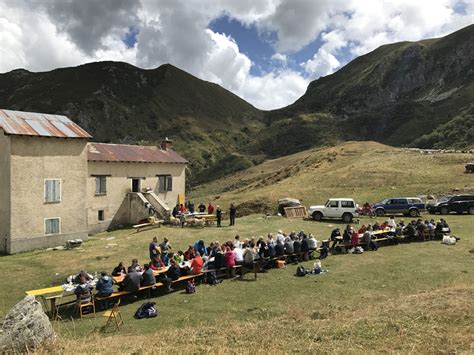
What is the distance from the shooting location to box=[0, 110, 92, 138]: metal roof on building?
83.6ft

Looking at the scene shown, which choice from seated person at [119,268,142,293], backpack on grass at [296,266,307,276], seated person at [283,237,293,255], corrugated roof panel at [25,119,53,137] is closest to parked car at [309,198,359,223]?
seated person at [283,237,293,255]

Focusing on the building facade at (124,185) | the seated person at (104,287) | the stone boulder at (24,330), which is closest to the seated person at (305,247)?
the seated person at (104,287)

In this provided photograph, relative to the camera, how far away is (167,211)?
3341 centimetres

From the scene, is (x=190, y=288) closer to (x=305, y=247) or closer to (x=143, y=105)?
(x=305, y=247)

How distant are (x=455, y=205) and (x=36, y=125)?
31.6 m

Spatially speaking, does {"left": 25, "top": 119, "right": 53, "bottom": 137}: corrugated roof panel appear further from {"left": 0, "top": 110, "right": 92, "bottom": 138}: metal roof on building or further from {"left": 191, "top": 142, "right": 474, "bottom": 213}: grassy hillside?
{"left": 191, "top": 142, "right": 474, "bottom": 213}: grassy hillside

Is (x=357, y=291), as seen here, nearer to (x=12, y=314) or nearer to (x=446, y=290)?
(x=446, y=290)

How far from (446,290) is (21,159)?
958 inches

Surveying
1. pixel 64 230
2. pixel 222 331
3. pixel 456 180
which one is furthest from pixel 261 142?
pixel 222 331

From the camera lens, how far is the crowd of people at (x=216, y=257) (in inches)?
578

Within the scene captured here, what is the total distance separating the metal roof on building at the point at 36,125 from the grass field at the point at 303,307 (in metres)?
7.93

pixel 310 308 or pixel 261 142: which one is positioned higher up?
pixel 261 142

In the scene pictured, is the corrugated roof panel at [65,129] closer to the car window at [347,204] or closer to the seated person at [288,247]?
the seated person at [288,247]

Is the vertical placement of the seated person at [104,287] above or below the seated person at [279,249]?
below
